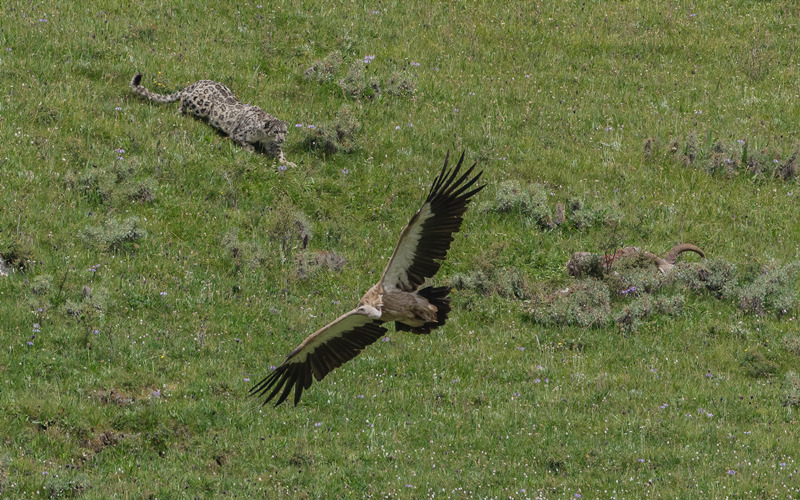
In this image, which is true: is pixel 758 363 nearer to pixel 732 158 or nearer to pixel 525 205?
pixel 525 205

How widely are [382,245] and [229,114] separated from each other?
376 centimetres

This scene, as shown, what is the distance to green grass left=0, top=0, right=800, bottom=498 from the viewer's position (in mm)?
13195

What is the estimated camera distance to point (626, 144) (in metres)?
20.7

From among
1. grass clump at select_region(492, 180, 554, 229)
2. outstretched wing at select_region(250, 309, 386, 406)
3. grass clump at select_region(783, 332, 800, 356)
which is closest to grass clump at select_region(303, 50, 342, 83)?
grass clump at select_region(492, 180, 554, 229)

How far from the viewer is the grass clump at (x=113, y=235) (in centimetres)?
1630

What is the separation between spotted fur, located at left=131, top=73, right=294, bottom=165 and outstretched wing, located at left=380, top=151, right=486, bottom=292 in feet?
23.2

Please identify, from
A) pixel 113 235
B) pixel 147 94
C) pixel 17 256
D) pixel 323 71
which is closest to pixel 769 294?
pixel 323 71

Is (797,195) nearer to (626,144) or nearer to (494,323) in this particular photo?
(626,144)

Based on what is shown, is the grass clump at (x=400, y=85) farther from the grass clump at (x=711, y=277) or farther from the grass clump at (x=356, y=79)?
the grass clump at (x=711, y=277)

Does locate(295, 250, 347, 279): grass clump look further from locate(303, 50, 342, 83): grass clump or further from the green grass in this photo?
locate(303, 50, 342, 83): grass clump

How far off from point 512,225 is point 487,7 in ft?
24.4

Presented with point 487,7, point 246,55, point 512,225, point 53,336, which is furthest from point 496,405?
point 487,7

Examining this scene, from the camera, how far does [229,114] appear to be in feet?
62.8

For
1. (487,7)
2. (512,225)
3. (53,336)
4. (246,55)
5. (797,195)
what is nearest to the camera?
(53,336)
